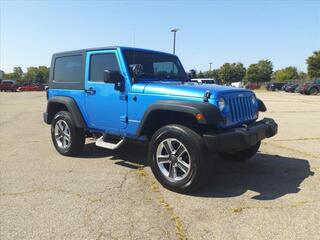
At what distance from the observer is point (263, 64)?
97.0 m

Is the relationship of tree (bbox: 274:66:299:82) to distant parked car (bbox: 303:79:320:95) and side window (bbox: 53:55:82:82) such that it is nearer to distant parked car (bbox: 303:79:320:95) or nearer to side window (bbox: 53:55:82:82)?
distant parked car (bbox: 303:79:320:95)

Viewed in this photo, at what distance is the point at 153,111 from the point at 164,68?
1675 mm

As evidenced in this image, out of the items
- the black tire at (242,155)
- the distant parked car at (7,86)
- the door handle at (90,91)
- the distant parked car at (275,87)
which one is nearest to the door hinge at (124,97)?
the door handle at (90,91)

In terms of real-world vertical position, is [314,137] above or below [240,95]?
below

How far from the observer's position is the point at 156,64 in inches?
262

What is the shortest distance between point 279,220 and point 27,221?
2.72 m

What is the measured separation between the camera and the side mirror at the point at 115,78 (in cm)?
563

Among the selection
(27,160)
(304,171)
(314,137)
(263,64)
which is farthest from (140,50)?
(263,64)

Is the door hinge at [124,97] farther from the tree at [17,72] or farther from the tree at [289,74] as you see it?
the tree at [17,72]

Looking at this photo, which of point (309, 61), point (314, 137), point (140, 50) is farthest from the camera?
point (309, 61)

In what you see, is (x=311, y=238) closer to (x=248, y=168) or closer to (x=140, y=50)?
(x=248, y=168)

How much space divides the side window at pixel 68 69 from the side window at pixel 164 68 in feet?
4.58

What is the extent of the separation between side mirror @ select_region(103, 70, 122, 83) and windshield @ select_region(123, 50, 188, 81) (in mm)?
314

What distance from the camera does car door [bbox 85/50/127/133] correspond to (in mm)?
6054
